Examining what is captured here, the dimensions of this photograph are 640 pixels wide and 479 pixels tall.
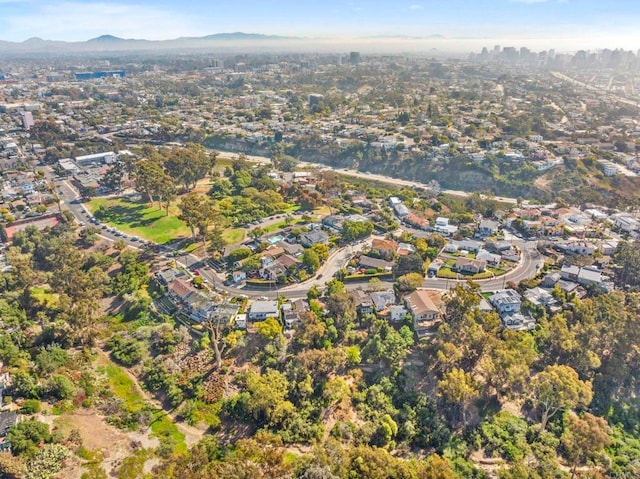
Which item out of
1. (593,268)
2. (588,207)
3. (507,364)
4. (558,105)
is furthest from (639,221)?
(558,105)

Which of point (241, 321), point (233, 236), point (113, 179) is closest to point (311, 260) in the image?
point (241, 321)

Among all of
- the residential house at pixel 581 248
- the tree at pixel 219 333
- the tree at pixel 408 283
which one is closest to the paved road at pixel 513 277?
the tree at pixel 408 283

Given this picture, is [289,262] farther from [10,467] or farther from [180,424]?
[10,467]

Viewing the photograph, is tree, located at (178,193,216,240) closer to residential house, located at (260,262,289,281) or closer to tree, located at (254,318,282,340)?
residential house, located at (260,262,289,281)

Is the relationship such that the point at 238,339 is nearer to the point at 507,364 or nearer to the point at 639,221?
the point at 507,364

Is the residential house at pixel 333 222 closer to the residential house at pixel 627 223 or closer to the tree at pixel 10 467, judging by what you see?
the residential house at pixel 627 223
